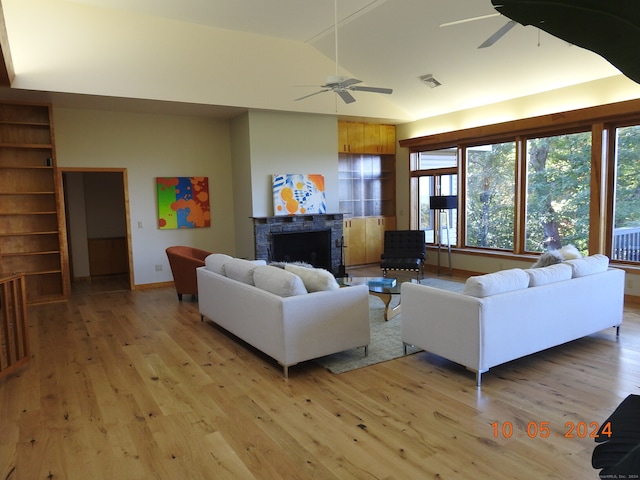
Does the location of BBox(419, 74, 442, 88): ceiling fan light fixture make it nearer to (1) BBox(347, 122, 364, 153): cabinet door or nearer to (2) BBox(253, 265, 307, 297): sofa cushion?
(1) BBox(347, 122, 364, 153): cabinet door

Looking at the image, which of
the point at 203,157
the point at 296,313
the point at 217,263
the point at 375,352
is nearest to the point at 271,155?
the point at 203,157

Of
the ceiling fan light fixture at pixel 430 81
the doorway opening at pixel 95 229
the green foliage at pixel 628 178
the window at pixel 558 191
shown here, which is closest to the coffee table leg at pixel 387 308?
the window at pixel 558 191

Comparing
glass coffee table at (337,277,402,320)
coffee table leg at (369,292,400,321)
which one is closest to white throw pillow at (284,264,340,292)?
glass coffee table at (337,277,402,320)

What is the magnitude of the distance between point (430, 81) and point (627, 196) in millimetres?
3340

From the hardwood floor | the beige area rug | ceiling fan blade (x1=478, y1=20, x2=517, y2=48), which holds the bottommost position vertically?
the hardwood floor

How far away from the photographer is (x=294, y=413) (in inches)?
123

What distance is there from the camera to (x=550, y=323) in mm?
3820

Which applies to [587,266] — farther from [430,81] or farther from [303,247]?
[303,247]

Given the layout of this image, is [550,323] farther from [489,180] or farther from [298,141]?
[298,141]

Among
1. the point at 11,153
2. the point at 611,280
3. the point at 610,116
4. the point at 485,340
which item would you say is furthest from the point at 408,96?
the point at 11,153

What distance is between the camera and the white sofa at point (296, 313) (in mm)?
3665

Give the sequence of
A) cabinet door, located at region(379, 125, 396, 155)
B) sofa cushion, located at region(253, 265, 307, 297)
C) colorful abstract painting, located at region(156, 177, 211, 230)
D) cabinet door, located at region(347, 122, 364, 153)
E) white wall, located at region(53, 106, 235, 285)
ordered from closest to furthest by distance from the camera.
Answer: sofa cushion, located at region(253, 265, 307, 297) → white wall, located at region(53, 106, 235, 285) → colorful abstract painting, located at region(156, 177, 211, 230) → cabinet door, located at region(347, 122, 364, 153) → cabinet door, located at region(379, 125, 396, 155)

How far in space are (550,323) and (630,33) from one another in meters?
3.84

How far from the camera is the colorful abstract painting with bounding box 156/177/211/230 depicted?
772 cm
